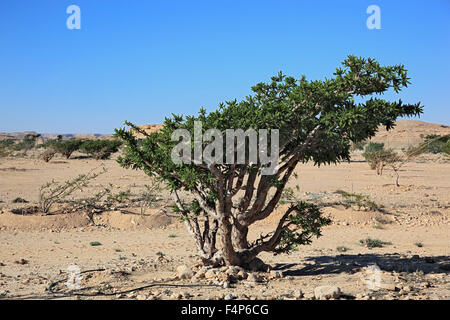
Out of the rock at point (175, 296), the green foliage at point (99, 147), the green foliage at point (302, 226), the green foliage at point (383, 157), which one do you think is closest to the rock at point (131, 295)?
the rock at point (175, 296)

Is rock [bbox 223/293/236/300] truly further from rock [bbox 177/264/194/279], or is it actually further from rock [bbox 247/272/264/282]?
rock [bbox 177/264/194/279]

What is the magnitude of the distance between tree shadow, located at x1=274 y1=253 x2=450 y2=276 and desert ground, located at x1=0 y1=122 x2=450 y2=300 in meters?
0.02

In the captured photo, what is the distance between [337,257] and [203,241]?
11.6 feet

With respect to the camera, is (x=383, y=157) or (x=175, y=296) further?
(x=383, y=157)

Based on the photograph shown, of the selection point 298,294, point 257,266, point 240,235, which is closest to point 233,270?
point 240,235

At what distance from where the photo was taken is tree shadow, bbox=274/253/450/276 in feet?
27.5

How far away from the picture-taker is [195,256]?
9992 millimetres

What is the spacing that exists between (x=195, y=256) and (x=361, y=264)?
360 cm

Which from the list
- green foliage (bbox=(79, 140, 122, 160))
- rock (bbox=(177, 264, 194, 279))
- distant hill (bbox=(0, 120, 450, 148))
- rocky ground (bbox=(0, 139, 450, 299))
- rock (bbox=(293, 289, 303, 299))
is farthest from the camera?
distant hill (bbox=(0, 120, 450, 148))

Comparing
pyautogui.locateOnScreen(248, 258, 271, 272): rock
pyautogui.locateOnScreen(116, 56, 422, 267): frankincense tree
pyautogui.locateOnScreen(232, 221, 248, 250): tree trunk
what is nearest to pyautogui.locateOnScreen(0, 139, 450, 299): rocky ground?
pyautogui.locateOnScreen(248, 258, 271, 272): rock

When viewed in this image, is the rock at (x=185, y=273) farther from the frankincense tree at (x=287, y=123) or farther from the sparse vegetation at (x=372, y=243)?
the sparse vegetation at (x=372, y=243)

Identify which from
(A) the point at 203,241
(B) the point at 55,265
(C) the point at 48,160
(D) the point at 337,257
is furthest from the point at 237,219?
(C) the point at 48,160

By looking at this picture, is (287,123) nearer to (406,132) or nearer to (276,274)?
(276,274)
